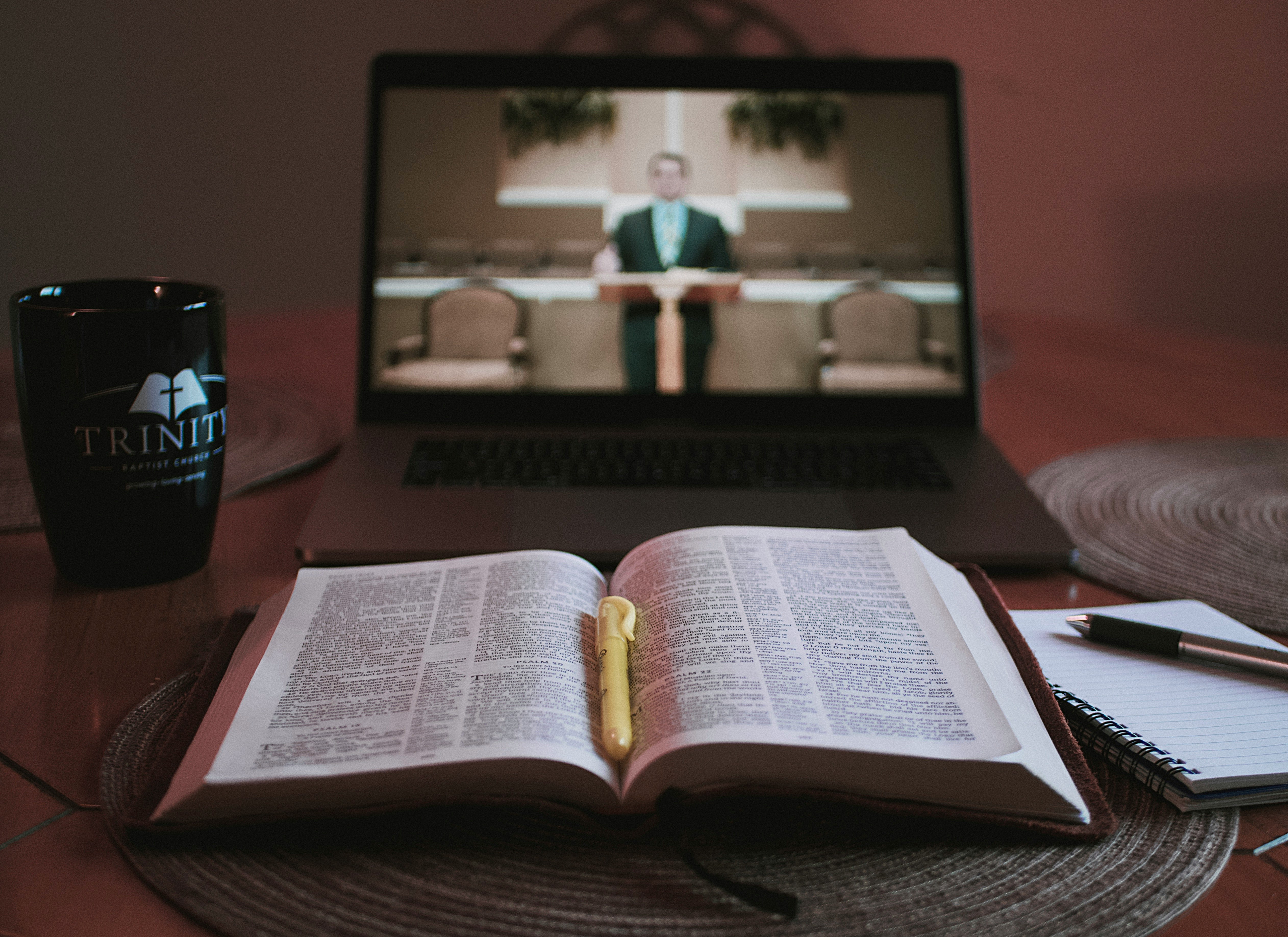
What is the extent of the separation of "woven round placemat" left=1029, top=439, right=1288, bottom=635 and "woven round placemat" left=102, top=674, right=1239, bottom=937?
24 centimetres

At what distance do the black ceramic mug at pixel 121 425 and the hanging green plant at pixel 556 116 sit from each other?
1.15ft

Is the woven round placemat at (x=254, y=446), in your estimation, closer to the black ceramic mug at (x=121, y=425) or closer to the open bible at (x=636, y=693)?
the black ceramic mug at (x=121, y=425)

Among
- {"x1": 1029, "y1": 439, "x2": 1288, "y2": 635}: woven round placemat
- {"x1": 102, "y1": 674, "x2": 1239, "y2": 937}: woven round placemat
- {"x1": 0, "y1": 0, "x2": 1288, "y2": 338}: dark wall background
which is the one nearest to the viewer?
{"x1": 102, "y1": 674, "x2": 1239, "y2": 937}: woven round placemat

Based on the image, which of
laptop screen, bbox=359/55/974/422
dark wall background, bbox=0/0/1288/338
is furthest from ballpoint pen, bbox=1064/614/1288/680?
dark wall background, bbox=0/0/1288/338

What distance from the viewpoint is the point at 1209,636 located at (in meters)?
0.48

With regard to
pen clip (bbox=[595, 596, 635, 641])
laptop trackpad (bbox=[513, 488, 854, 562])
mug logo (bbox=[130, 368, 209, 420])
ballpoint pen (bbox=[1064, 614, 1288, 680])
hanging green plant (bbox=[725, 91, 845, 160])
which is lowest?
ballpoint pen (bbox=[1064, 614, 1288, 680])

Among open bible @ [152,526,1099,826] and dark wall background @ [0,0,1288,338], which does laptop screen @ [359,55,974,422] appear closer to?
open bible @ [152,526,1099,826]

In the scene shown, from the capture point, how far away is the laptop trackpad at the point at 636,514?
0.61m

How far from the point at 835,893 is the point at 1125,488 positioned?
22.1 inches

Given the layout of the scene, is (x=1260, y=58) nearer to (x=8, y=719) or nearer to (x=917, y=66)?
(x=917, y=66)

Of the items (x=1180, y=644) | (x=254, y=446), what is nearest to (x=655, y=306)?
(x=254, y=446)

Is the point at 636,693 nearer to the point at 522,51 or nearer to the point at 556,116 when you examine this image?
the point at 556,116

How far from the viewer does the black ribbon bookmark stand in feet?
1.04

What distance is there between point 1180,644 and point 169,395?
58 cm
